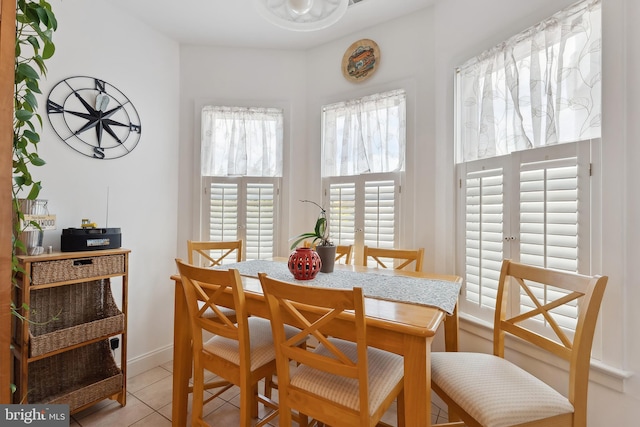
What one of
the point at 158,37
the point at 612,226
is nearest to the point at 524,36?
the point at 612,226

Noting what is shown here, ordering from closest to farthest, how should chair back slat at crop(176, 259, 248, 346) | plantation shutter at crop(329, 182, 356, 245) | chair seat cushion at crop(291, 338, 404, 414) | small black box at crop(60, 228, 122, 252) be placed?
chair seat cushion at crop(291, 338, 404, 414)
chair back slat at crop(176, 259, 248, 346)
small black box at crop(60, 228, 122, 252)
plantation shutter at crop(329, 182, 356, 245)

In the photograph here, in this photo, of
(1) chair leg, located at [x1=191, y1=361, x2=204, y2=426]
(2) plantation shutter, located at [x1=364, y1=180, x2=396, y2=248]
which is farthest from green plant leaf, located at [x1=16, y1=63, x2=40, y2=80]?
(2) plantation shutter, located at [x1=364, y1=180, x2=396, y2=248]

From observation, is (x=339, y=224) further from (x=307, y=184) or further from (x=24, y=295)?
(x=24, y=295)

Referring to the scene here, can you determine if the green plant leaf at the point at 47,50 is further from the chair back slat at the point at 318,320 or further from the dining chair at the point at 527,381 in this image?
the dining chair at the point at 527,381

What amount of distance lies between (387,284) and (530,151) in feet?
3.57

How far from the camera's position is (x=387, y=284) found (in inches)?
63.2

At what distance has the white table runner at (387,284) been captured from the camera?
134 centimetres

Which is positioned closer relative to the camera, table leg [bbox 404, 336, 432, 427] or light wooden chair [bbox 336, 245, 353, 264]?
table leg [bbox 404, 336, 432, 427]

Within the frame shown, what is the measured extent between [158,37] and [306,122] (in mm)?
1478

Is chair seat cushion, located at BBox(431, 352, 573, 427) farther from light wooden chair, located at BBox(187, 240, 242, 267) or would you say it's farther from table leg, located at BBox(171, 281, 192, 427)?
light wooden chair, located at BBox(187, 240, 242, 267)

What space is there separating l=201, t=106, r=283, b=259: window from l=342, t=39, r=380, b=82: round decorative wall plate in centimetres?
75

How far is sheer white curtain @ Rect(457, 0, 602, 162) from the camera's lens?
140 cm

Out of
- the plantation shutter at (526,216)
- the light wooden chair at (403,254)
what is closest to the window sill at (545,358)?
the plantation shutter at (526,216)

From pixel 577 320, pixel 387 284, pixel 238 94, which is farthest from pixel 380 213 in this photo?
pixel 238 94
